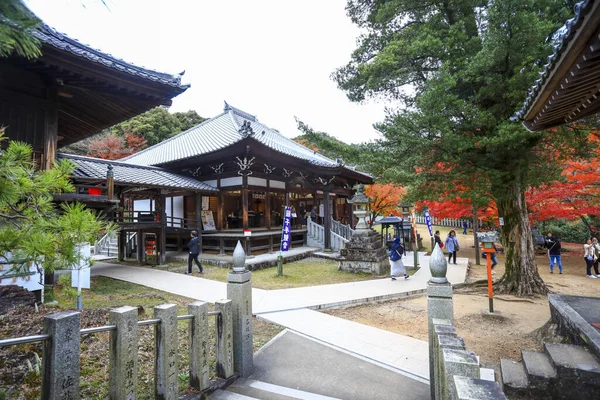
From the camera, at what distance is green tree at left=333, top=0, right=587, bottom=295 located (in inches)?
250

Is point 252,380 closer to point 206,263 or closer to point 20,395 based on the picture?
point 20,395

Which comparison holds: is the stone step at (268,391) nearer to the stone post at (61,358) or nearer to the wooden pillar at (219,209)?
the stone post at (61,358)

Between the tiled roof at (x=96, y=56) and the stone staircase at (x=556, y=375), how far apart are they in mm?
6978

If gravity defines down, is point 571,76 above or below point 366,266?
above

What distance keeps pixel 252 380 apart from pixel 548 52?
8.42m

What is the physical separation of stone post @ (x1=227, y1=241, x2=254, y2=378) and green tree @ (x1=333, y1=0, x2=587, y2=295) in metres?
5.33

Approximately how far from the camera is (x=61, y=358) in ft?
6.55

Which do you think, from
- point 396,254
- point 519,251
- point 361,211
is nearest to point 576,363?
point 519,251

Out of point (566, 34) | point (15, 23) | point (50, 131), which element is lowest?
point (15, 23)

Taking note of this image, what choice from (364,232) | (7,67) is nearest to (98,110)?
(7,67)

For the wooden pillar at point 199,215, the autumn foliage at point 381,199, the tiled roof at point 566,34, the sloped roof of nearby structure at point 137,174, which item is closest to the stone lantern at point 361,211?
the sloped roof of nearby structure at point 137,174

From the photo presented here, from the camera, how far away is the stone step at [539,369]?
3.33m

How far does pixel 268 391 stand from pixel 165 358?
1303 mm

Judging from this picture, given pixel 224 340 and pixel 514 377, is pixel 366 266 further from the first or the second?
pixel 224 340
